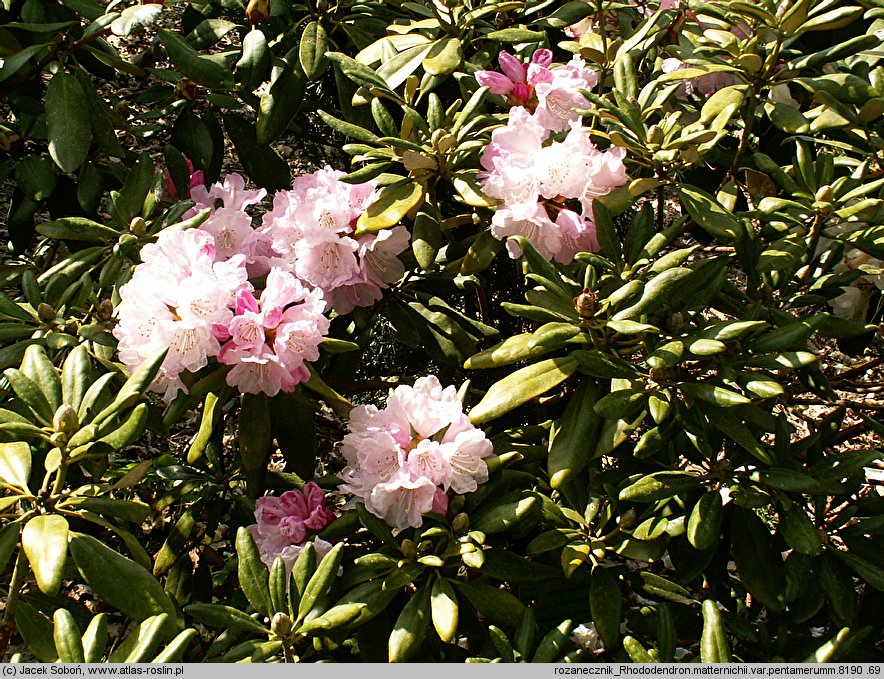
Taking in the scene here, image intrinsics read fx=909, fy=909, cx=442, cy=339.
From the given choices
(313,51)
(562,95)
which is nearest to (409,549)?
(562,95)

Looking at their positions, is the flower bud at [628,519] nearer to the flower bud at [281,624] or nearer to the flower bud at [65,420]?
the flower bud at [281,624]

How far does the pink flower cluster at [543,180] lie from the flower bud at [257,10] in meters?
0.57

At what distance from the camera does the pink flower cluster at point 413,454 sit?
4.27ft

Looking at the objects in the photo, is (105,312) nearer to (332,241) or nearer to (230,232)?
(230,232)

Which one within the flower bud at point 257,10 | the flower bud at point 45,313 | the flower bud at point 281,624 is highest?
the flower bud at point 257,10

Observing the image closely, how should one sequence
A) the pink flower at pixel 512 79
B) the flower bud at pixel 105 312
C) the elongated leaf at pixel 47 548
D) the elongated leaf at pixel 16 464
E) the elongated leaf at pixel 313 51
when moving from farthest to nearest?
the elongated leaf at pixel 313 51
the pink flower at pixel 512 79
the flower bud at pixel 105 312
the elongated leaf at pixel 16 464
the elongated leaf at pixel 47 548

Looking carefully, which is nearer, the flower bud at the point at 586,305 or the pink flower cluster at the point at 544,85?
the flower bud at the point at 586,305

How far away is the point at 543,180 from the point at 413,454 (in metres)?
0.46

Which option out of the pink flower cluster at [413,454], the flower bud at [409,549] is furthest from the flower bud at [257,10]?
the flower bud at [409,549]

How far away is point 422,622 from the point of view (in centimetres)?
122

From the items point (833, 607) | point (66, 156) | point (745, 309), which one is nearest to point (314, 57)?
point (66, 156)

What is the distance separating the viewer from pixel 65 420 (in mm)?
1147
